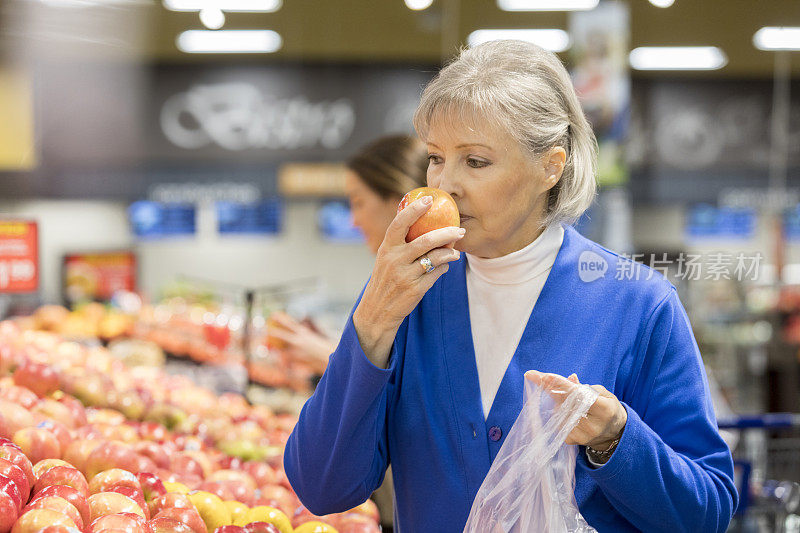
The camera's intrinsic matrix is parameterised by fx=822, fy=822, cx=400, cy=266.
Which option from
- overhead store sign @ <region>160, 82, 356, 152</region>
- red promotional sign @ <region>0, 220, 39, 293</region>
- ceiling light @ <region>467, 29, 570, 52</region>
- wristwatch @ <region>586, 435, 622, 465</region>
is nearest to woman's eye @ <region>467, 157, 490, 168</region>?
wristwatch @ <region>586, 435, 622, 465</region>

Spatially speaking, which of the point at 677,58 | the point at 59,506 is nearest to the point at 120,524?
the point at 59,506

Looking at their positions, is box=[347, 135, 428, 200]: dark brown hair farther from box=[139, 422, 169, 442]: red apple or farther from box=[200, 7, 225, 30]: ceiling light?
box=[200, 7, 225, 30]: ceiling light

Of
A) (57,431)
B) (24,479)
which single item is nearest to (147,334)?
(57,431)

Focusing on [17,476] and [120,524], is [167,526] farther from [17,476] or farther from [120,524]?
[17,476]

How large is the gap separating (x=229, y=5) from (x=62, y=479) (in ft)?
20.3

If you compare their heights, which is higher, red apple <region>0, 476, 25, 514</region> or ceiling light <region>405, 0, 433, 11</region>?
ceiling light <region>405, 0, 433, 11</region>

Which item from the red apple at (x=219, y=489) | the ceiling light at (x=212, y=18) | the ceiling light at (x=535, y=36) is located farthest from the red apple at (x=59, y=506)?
the ceiling light at (x=535, y=36)

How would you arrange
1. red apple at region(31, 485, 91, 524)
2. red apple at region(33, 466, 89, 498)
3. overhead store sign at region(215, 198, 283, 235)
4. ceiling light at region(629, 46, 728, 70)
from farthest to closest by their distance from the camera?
overhead store sign at region(215, 198, 283, 235), ceiling light at region(629, 46, 728, 70), red apple at region(33, 466, 89, 498), red apple at region(31, 485, 91, 524)

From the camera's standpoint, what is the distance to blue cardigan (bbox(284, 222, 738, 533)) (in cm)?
124

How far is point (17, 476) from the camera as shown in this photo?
144 cm

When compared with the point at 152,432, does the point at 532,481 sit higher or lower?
higher

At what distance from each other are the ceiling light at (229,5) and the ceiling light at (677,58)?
3.82m

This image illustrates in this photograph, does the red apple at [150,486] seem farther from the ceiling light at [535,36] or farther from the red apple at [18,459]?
the ceiling light at [535,36]

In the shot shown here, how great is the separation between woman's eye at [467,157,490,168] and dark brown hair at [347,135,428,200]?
4.16ft
